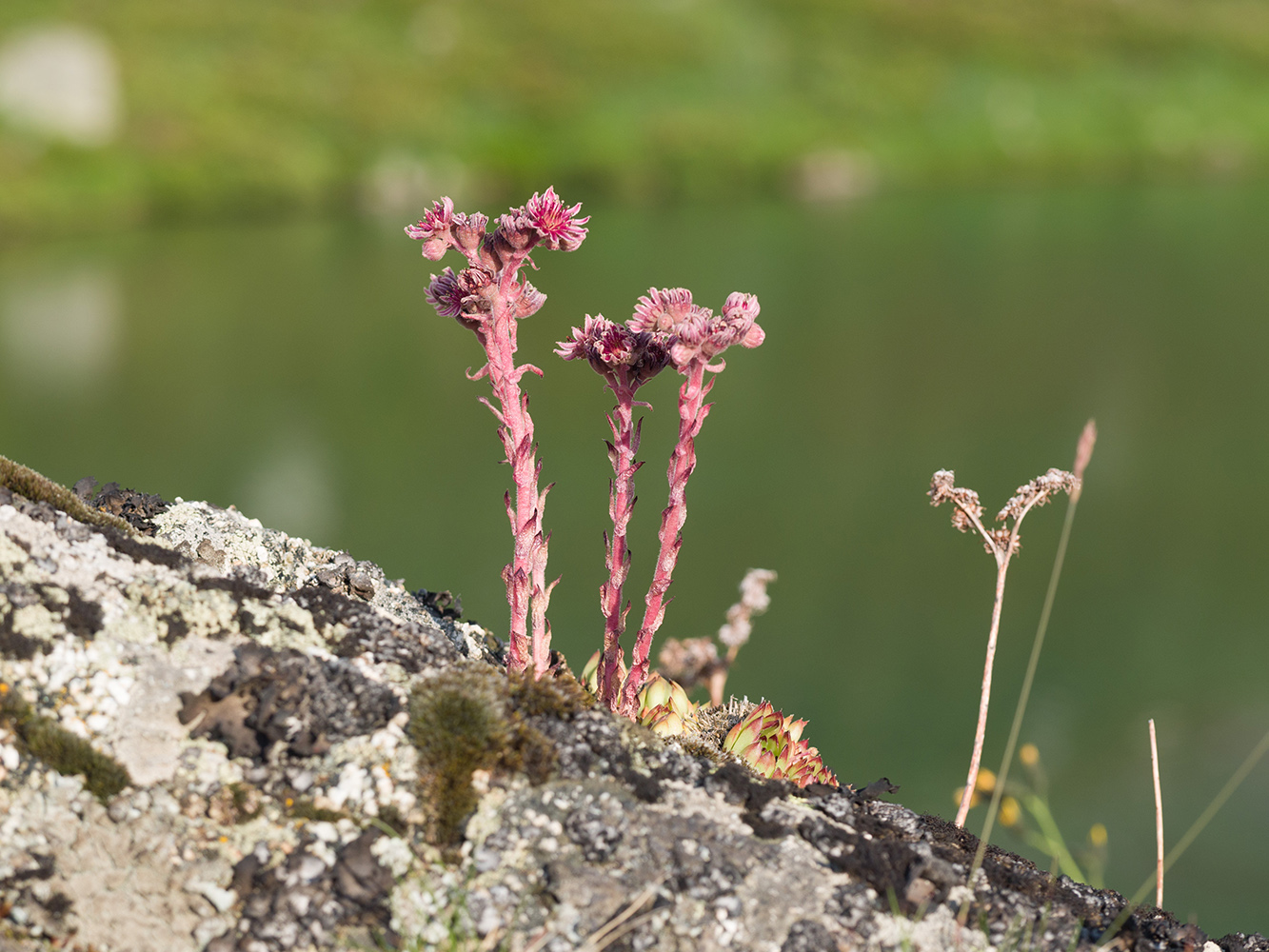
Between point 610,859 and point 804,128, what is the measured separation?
61.8m

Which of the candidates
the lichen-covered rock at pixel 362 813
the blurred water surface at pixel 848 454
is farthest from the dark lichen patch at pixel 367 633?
the blurred water surface at pixel 848 454

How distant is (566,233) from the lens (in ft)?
10.2

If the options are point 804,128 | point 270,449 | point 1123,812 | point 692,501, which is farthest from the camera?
point 804,128

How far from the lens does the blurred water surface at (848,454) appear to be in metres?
9.95

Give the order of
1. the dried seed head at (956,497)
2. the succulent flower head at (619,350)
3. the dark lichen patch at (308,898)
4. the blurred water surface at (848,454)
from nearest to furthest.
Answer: the dark lichen patch at (308,898) → the succulent flower head at (619,350) → the dried seed head at (956,497) → the blurred water surface at (848,454)

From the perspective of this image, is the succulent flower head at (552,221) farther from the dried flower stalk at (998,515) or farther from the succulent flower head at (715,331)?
the dried flower stalk at (998,515)

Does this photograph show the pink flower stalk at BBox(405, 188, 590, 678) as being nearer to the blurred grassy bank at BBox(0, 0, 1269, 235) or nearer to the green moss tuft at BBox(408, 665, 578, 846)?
the green moss tuft at BBox(408, 665, 578, 846)

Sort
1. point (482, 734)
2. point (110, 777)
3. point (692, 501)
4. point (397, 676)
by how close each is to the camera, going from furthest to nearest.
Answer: point (692, 501) < point (397, 676) < point (482, 734) < point (110, 777)

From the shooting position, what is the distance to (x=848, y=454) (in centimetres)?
1750

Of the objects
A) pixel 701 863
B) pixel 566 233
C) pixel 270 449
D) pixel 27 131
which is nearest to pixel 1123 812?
pixel 701 863

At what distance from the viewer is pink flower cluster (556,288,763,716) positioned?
122 inches

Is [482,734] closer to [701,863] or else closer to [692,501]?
[701,863]

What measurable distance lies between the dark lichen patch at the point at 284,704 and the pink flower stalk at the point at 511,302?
0.55 meters

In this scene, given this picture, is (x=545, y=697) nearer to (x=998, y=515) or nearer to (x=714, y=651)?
(x=998, y=515)
